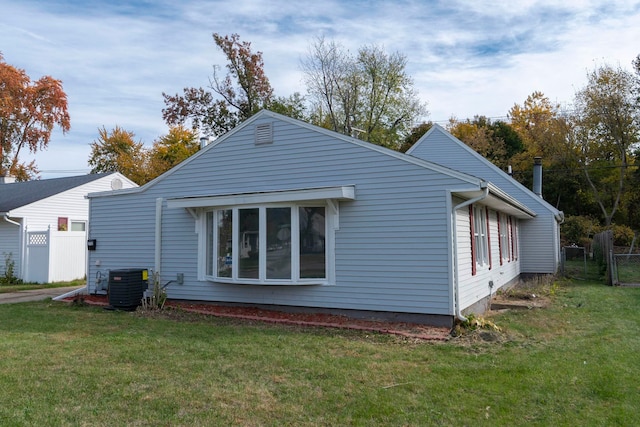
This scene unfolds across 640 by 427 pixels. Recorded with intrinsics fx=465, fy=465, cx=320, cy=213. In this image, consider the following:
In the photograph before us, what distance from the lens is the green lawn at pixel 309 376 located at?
4156 mm

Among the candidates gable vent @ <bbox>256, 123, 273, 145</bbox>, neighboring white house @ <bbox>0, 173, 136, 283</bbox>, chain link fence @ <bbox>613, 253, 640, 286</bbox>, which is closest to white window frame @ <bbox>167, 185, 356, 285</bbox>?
gable vent @ <bbox>256, 123, 273, 145</bbox>

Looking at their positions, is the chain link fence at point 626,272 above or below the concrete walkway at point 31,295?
above

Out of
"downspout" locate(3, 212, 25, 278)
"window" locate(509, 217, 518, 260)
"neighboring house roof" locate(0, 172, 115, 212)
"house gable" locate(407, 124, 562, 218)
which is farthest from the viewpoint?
"house gable" locate(407, 124, 562, 218)

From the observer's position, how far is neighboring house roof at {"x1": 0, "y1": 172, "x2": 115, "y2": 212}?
17.6 metres

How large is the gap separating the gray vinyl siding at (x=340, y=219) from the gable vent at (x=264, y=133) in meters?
0.11

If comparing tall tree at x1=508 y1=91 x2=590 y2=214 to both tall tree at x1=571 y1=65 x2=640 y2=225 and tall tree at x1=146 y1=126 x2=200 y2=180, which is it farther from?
tall tree at x1=146 y1=126 x2=200 y2=180

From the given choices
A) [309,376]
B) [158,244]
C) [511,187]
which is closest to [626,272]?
[511,187]

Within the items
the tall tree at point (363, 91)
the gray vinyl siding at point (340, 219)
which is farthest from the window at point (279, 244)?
the tall tree at point (363, 91)

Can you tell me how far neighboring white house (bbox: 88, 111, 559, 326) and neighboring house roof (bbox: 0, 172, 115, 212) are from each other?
29.1 ft

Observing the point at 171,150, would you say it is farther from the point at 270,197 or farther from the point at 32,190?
the point at 270,197

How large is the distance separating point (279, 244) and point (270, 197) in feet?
3.04

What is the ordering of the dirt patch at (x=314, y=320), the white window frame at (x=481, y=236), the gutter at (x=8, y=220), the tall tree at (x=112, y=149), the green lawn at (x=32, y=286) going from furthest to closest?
1. the tall tree at (x=112, y=149)
2. the gutter at (x=8, y=220)
3. the green lawn at (x=32, y=286)
4. the white window frame at (x=481, y=236)
5. the dirt patch at (x=314, y=320)

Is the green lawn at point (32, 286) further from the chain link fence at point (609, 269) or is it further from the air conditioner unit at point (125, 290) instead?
the chain link fence at point (609, 269)

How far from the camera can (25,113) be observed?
3200cm
